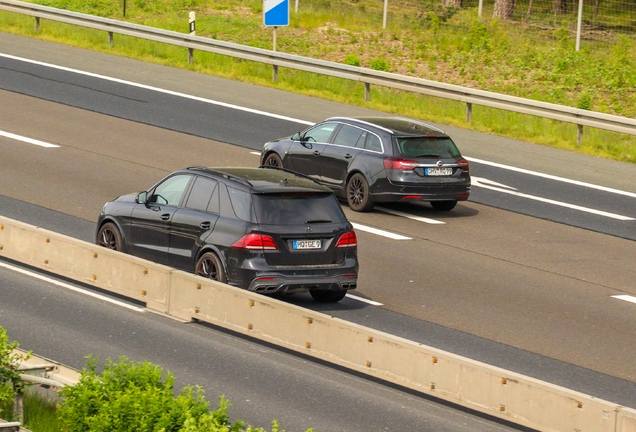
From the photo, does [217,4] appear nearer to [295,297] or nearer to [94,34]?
[94,34]

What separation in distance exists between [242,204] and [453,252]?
14.8ft

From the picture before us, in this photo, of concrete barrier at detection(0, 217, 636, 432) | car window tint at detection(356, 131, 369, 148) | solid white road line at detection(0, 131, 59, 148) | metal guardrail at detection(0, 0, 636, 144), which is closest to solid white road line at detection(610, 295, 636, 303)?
concrete barrier at detection(0, 217, 636, 432)

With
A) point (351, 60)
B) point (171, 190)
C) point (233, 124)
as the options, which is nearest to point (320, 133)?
point (233, 124)

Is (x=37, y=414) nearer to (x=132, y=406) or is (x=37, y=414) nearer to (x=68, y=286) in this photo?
(x=132, y=406)

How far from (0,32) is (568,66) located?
58.7ft

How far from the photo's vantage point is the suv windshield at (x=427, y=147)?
17.2 metres

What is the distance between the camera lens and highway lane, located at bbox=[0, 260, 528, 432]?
8.73m

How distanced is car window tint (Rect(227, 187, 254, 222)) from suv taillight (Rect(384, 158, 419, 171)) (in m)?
5.53

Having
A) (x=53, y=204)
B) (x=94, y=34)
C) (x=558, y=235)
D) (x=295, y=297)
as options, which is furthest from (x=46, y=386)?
(x=94, y=34)

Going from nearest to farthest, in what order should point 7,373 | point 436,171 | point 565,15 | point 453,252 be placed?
1. point 7,373
2. point 453,252
3. point 436,171
4. point 565,15

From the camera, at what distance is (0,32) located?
1281 inches

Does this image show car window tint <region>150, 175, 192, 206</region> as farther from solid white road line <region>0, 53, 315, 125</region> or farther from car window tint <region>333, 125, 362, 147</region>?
solid white road line <region>0, 53, 315, 125</region>

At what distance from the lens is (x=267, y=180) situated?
12.2 metres

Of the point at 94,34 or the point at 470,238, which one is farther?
the point at 94,34
